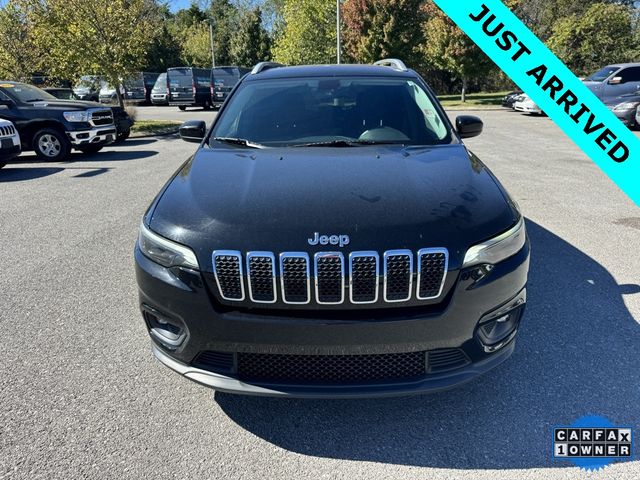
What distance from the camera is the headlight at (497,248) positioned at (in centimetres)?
215

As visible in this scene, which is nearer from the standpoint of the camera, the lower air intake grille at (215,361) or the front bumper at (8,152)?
the lower air intake grille at (215,361)

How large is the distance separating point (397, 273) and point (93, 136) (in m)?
10.8

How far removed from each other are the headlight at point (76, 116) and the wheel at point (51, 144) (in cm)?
40

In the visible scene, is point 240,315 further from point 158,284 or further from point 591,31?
point 591,31

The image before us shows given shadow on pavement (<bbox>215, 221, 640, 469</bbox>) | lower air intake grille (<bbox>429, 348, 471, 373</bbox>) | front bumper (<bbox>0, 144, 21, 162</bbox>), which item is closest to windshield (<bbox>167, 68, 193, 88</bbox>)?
front bumper (<bbox>0, 144, 21, 162</bbox>)

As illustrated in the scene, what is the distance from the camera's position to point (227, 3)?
73.1 m

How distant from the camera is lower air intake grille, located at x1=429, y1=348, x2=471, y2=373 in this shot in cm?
218

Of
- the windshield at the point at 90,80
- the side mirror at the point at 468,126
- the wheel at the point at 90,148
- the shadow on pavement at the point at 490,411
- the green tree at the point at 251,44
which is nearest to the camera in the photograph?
the shadow on pavement at the point at 490,411

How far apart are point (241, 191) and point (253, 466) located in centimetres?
131

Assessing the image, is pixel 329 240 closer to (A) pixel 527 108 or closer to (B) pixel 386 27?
(A) pixel 527 108

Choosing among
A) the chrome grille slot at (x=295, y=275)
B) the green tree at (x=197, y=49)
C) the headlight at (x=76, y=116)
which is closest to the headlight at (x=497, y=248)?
the chrome grille slot at (x=295, y=275)

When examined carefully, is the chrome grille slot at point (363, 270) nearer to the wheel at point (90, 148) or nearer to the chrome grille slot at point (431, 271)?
the chrome grille slot at point (431, 271)

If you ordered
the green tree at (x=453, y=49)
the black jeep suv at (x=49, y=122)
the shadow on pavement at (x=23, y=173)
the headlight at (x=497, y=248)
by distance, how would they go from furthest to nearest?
the green tree at (x=453, y=49) < the black jeep suv at (x=49, y=122) < the shadow on pavement at (x=23, y=173) < the headlight at (x=497, y=248)

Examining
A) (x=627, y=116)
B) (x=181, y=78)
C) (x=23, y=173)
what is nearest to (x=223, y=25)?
(x=181, y=78)
